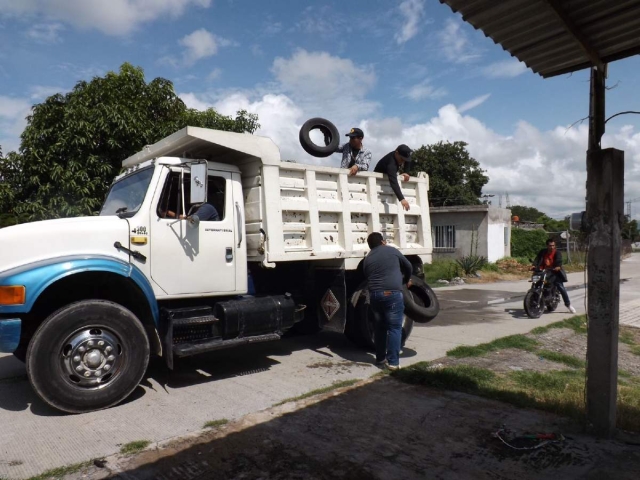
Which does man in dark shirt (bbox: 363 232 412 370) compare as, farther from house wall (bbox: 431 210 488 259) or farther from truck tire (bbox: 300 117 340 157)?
house wall (bbox: 431 210 488 259)

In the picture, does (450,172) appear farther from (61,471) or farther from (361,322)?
(61,471)

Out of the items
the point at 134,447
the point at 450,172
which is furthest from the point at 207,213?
the point at 450,172

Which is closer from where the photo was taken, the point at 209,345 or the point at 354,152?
the point at 209,345

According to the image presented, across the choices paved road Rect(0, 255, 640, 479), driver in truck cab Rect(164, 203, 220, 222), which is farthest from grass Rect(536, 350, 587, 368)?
driver in truck cab Rect(164, 203, 220, 222)

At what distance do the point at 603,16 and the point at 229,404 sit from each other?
454 centimetres

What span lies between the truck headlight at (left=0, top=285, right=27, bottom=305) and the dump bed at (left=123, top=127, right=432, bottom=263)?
7.50 feet

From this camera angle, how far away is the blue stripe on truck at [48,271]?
14.5 ft

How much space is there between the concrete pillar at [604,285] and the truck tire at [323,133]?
3703mm

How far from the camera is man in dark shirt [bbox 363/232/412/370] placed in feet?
20.2

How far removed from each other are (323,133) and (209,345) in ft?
11.7

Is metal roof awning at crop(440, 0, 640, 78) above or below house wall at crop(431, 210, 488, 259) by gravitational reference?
above

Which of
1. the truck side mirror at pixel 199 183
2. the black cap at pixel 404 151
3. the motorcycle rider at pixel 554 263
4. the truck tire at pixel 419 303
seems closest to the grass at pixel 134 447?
the truck side mirror at pixel 199 183

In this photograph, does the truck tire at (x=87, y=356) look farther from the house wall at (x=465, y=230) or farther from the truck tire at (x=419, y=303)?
the house wall at (x=465, y=230)

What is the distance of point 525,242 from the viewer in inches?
1093
